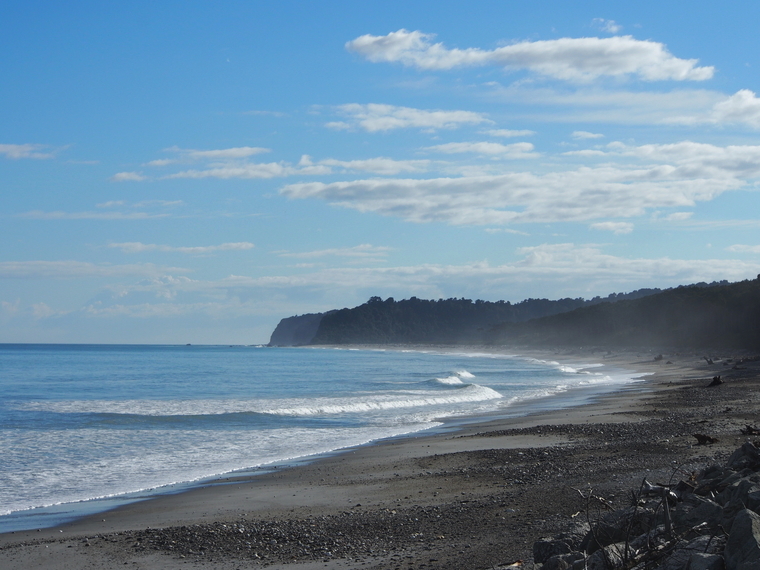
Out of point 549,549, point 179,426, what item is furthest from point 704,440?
point 179,426

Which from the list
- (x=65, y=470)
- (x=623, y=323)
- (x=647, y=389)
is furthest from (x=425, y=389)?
(x=623, y=323)

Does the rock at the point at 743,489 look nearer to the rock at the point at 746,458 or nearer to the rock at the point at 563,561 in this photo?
the rock at the point at 563,561

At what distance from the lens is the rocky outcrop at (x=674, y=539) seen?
4.13 metres

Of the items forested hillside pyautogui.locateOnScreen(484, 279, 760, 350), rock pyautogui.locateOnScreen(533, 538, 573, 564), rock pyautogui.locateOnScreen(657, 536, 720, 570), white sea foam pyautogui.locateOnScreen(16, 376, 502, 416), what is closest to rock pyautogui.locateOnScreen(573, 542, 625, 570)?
rock pyautogui.locateOnScreen(657, 536, 720, 570)

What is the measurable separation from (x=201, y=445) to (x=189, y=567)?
31.7 ft

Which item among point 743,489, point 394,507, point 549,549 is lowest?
point 394,507

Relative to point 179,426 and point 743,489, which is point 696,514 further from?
point 179,426

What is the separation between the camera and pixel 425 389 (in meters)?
34.8

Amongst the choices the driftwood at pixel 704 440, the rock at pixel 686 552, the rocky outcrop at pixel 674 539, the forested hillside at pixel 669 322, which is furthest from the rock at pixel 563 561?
the forested hillside at pixel 669 322

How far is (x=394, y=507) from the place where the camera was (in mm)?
8906

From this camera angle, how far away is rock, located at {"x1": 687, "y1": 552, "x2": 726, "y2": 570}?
4.12 metres

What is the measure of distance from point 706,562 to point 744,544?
0.27 meters

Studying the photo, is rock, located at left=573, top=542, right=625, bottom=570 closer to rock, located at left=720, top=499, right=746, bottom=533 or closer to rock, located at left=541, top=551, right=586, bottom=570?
rock, located at left=541, top=551, right=586, bottom=570

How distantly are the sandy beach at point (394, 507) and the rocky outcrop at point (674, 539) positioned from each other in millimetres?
953
